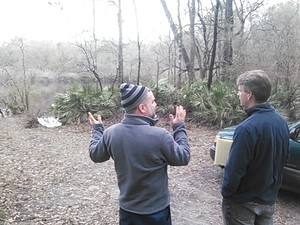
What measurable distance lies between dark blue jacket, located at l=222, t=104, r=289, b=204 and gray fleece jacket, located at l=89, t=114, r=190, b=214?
0.40 meters

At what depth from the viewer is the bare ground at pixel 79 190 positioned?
177 inches

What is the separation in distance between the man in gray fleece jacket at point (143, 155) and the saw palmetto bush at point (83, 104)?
10500 millimetres

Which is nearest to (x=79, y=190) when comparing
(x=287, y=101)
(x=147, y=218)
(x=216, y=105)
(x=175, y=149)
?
(x=147, y=218)

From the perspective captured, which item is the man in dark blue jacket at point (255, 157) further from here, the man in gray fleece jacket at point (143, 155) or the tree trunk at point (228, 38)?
the tree trunk at point (228, 38)

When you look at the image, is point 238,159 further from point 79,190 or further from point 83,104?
point 83,104

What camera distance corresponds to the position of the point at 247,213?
2.44 metres

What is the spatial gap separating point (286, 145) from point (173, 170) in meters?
4.31

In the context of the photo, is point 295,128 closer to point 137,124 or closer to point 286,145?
point 286,145

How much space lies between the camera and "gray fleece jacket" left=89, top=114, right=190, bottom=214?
212cm

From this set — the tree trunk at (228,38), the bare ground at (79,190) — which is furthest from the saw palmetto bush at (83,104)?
the tree trunk at (228,38)

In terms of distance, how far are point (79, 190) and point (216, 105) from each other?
6.90 metres

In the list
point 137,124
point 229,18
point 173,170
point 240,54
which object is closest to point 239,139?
point 137,124

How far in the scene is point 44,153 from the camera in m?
8.24

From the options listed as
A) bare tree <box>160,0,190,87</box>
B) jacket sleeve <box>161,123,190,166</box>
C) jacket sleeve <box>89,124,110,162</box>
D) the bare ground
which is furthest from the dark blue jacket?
bare tree <box>160,0,190,87</box>
